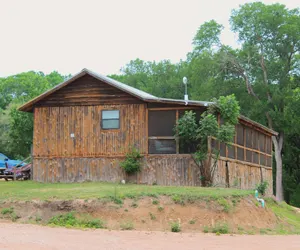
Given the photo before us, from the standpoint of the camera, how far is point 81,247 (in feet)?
40.7

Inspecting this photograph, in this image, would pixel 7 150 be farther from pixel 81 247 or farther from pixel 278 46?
pixel 81 247

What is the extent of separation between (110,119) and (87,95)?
5.46 feet

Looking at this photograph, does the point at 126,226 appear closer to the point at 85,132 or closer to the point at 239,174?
the point at 85,132

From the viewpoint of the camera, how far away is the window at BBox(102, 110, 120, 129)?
81.0 feet

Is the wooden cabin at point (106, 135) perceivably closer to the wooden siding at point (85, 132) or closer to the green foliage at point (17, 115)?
the wooden siding at point (85, 132)

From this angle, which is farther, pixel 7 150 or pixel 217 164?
pixel 7 150

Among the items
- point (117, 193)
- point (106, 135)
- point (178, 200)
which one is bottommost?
point (178, 200)

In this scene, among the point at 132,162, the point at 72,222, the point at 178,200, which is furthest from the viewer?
the point at 132,162

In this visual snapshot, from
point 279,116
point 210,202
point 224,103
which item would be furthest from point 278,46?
point 210,202

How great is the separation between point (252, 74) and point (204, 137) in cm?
2119

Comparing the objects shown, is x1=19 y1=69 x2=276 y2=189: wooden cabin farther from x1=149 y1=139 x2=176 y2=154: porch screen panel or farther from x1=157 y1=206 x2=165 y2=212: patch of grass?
x1=157 y1=206 x2=165 y2=212: patch of grass

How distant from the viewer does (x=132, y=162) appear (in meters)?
23.8

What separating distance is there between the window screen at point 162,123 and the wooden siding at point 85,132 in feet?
1.07

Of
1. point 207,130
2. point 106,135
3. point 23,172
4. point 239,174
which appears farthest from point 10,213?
point 239,174
